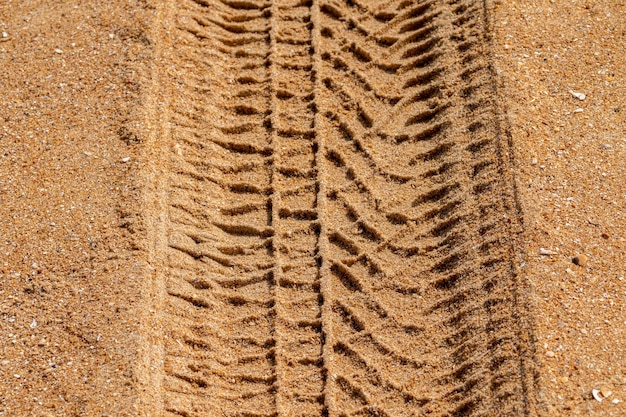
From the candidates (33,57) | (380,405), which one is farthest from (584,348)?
(33,57)

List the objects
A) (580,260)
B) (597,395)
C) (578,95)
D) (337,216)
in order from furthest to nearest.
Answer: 1. (578,95)
2. (337,216)
3. (580,260)
4. (597,395)

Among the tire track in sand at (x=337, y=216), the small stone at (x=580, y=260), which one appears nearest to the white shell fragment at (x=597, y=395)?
the tire track in sand at (x=337, y=216)

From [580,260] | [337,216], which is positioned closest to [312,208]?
[337,216]

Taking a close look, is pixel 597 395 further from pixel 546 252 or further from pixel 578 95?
pixel 578 95

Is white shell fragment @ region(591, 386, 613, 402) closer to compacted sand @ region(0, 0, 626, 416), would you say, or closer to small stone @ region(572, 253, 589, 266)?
compacted sand @ region(0, 0, 626, 416)

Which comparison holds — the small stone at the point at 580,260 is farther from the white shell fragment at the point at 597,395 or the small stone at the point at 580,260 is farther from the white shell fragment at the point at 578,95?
the white shell fragment at the point at 578,95

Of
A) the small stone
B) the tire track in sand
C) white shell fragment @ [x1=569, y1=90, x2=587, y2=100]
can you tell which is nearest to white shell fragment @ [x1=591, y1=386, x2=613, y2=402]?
the tire track in sand
